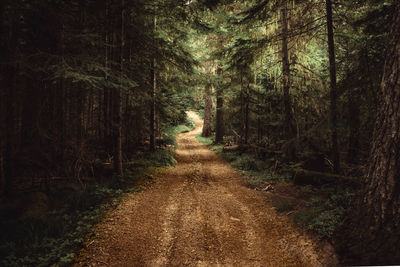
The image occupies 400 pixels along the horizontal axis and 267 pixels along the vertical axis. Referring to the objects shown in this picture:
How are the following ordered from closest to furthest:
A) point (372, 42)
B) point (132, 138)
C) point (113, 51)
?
point (372, 42), point (113, 51), point (132, 138)

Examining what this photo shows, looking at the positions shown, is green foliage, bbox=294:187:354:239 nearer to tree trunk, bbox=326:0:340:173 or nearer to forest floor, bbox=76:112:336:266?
forest floor, bbox=76:112:336:266

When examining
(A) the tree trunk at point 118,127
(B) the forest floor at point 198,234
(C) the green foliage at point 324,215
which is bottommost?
(B) the forest floor at point 198,234

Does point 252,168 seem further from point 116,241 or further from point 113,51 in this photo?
point 113,51

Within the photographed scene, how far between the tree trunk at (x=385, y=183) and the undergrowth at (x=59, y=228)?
17.0 ft

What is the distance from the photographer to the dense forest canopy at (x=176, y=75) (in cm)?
313

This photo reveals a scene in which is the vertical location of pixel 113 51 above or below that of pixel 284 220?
above

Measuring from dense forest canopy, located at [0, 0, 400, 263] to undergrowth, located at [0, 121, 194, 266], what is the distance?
1.45m

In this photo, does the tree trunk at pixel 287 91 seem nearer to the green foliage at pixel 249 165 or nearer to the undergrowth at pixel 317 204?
the undergrowth at pixel 317 204

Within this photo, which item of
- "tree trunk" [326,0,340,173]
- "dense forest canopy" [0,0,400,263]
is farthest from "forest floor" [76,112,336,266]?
"tree trunk" [326,0,340,173]

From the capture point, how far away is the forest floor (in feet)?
12.4

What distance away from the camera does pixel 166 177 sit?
907cm

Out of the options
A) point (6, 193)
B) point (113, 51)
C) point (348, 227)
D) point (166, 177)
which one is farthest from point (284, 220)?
point (113, 51)

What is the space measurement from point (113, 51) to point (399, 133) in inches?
372

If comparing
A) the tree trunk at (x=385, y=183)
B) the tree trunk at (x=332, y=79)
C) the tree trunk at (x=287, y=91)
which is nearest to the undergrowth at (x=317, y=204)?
the tree trunk at (x=385, y=183)
